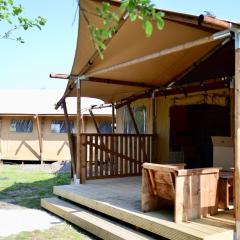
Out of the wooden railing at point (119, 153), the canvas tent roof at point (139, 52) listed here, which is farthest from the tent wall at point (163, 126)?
the canvas tent roof at point (139, 52)

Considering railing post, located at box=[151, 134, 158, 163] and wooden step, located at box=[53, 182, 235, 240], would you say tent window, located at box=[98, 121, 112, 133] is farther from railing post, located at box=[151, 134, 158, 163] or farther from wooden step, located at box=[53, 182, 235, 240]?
wooden step, located at box=[53, 182, 235, 240]

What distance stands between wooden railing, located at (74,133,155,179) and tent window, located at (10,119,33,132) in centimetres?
1157

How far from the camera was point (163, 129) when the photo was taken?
9523mm

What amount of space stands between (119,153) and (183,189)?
4268 mm

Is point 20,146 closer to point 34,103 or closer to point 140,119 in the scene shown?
point 34,103

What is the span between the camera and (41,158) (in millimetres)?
18766

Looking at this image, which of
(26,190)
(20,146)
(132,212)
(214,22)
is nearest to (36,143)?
(20,146)

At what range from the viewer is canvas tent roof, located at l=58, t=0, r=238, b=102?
16.7 ft

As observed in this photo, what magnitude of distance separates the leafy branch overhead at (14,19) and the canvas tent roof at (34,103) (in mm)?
12838

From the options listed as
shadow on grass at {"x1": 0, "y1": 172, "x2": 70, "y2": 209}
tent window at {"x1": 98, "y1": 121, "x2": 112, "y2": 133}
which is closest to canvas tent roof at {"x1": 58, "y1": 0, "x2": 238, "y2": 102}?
shadow on grass at {"x1": 0, "y1": 172, "x2": 70, "y2": 209}

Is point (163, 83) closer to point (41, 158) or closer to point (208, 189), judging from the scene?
point (208, 189)

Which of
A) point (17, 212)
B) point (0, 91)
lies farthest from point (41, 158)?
point (17, 212)

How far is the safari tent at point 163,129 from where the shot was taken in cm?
421

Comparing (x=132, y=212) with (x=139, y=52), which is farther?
(x=139, y=52)
